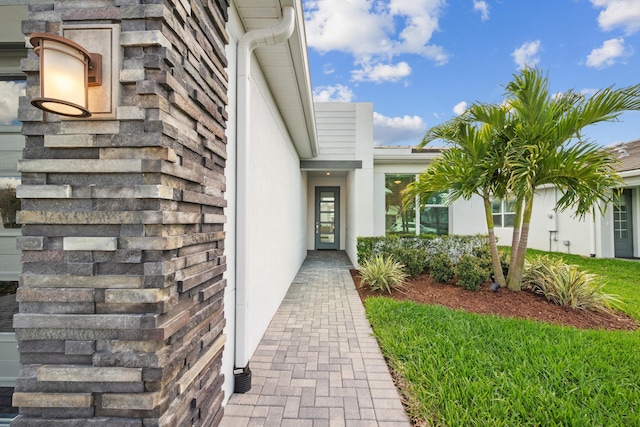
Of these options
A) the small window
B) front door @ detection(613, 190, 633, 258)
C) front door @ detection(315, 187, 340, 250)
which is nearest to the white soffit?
the small window

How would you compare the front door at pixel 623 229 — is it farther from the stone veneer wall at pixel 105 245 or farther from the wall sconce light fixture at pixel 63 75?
the wall sconce light fixture at pixel 63 75

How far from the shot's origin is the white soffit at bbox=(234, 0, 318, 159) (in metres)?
2.36

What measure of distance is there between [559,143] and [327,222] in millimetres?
8181

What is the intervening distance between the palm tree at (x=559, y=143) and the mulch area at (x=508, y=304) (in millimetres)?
1529

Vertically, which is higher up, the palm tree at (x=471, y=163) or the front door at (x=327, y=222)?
the palm tree at (x=471, y=163)

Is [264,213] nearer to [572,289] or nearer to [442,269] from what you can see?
[442,269]

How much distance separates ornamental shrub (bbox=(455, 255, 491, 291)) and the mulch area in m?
0.11

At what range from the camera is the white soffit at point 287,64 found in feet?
7.75

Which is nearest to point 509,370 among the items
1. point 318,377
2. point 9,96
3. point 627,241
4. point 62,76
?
point 318,377

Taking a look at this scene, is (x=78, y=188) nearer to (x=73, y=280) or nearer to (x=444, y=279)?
(x=73, y=280)

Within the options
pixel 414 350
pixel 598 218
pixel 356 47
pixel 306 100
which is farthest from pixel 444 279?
pixel 356 47

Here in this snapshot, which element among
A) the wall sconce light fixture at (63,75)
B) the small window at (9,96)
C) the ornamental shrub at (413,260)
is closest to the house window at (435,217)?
the ornamental shrub at (413,260)

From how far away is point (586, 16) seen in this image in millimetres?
8906

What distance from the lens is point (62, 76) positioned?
1102mm
